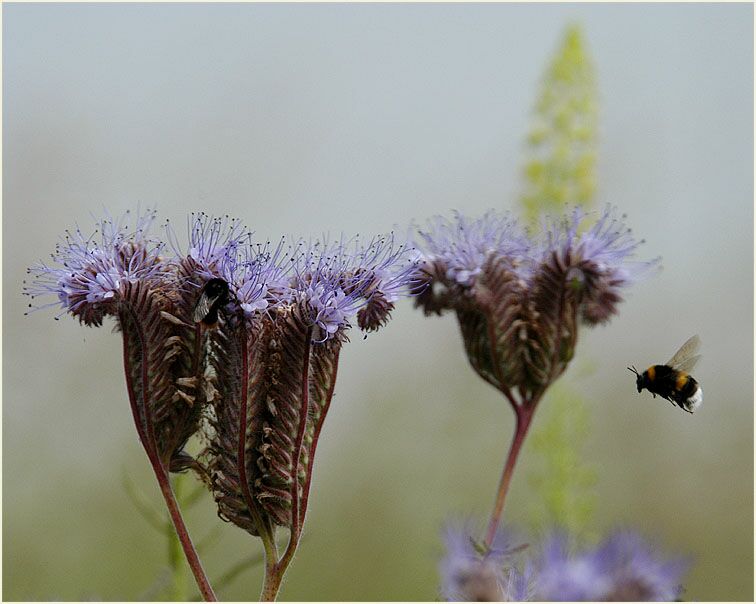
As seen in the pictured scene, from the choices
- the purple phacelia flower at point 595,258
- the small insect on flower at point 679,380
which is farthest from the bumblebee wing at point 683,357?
the purple phacelia flower at point 595,258

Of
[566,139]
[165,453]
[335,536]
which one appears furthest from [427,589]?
[165,453]

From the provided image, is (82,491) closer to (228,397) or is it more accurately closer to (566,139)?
(566,139)

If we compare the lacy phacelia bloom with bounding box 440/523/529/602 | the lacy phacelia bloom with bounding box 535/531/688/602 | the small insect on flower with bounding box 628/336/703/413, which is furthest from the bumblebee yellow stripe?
the lacy phacelia bloom with bounding box 440/523/529/602

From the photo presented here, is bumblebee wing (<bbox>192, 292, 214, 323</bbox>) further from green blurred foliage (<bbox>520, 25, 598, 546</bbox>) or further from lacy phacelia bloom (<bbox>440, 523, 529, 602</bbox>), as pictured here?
green blurred foliage (<bbox>520, 25, 598, 546</bbox>)

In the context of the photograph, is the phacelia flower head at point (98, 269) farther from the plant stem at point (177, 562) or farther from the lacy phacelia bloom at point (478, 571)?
the lacy phacelia bloom at point (478, 571)

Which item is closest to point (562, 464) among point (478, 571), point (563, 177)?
point (563, 177)
